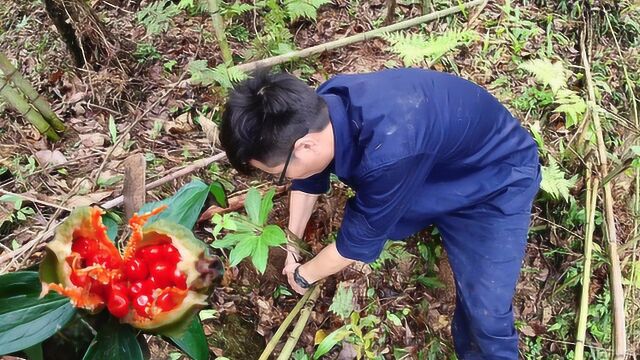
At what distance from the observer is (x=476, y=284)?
2.46 metres

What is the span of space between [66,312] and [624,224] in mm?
2935

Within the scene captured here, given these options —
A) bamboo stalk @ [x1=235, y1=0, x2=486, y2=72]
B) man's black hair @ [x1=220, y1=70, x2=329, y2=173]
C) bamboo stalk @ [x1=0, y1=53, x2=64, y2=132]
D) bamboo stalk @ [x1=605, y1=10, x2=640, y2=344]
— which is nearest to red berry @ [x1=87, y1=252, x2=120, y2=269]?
man's black hair @ [x1=220, y1=70, x2=329, y2=173]

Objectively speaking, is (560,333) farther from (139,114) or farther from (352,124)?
(139,114)

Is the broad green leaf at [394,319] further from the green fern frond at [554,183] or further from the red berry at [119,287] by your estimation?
the red berry at [119,287]

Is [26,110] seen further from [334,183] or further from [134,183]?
[334,183]

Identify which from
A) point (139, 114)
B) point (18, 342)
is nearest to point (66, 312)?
point (18, 342)

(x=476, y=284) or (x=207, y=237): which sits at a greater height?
(x=207, y=237)

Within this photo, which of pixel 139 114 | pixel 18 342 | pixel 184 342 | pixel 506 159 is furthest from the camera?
pixel 139 114

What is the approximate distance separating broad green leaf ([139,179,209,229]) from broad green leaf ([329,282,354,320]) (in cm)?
94

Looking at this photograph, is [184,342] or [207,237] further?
[207,237]

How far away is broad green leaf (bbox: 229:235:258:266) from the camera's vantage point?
6.06ft

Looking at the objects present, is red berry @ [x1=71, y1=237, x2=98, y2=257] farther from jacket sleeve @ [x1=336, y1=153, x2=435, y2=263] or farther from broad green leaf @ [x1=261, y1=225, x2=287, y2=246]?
jacket sleeve @ [x1=336, y1=153, x2=435, y2=263]

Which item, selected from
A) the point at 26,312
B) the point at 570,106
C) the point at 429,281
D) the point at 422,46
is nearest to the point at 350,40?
the point at 422,46

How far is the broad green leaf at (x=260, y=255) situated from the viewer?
1.82m
